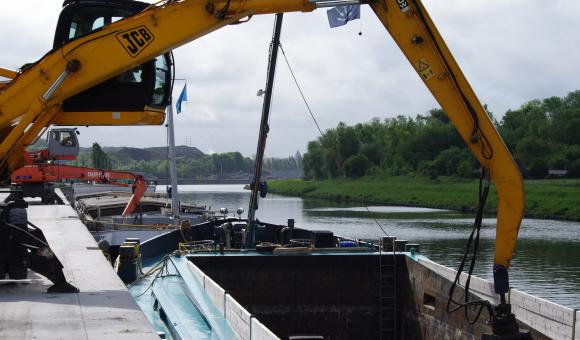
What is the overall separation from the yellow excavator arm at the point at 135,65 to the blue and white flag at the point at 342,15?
1.05m

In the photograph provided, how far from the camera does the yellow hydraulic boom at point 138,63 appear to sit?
39.5ft

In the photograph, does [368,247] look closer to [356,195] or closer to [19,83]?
[19,83]

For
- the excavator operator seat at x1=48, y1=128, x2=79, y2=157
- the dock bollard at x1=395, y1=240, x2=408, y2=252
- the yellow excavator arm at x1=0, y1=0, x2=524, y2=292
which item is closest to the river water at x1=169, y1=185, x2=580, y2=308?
the dock bollard at x1=395, y1=240, x2=408, y2=252

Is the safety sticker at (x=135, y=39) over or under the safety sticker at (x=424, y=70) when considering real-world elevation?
over

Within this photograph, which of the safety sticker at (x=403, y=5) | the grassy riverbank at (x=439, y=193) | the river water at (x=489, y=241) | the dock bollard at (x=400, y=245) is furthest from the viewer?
the grassy riverbank at (x=439, y=193)

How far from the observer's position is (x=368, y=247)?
19.1m

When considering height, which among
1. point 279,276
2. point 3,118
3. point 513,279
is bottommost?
point 513,279

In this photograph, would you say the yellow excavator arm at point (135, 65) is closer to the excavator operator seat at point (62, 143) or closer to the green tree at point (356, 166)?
the excavator operator seat at point (62, 143)

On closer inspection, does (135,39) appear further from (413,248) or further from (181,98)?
(181,98)

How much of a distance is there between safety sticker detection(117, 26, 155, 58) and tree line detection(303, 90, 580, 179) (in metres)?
71.3

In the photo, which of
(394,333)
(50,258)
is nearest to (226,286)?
(394,333)

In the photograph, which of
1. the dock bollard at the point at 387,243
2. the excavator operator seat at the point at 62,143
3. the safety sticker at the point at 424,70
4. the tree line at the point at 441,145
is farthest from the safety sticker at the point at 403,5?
the tree line at the point at 441,145

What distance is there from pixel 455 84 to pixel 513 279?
21.7m

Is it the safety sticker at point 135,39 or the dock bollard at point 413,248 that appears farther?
the dock bollard at point 413,248
